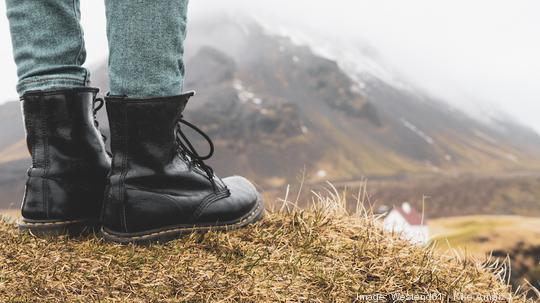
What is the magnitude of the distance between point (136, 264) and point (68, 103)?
3.11 feet

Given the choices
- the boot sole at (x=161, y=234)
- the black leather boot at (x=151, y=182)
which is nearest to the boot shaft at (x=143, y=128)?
the black leather boot at (x=151, y=182)

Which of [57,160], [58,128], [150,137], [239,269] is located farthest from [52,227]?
[239,269]

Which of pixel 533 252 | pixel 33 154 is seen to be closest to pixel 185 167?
pixel 33 154

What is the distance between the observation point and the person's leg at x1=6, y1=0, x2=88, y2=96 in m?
2.31

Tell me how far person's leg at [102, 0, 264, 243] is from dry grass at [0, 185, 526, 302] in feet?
0.40

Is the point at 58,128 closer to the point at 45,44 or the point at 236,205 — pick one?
the point at 45,44

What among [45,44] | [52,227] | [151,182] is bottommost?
[52,227]

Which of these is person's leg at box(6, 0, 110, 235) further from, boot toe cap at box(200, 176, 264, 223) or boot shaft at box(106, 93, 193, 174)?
boot toe cap at box(200, 176, 264, 223)

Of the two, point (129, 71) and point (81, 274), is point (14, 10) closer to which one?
point (129, 71)

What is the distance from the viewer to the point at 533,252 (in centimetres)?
4697

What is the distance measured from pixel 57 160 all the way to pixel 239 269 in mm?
1170

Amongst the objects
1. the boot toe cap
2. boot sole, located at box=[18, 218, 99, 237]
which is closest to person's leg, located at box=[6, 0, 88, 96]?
boot sole, located at box=[18, 218, 99, 237]

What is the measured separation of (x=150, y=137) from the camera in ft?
7.45

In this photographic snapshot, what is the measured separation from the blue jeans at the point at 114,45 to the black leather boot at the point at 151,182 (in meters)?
0.09
